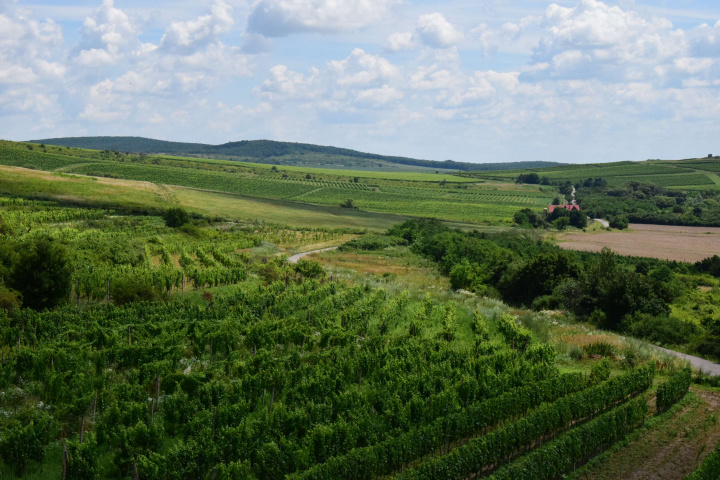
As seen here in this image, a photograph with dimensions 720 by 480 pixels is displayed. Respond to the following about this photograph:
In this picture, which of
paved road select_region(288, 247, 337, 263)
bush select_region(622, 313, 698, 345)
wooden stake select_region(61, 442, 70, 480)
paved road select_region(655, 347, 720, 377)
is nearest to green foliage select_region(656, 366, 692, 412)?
paved road select_region(655, 347, 720, 377)

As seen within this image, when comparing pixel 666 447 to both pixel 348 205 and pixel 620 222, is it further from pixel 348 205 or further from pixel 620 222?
pixel 348 205

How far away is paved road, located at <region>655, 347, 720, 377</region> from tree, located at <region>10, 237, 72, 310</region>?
3776 centimetres

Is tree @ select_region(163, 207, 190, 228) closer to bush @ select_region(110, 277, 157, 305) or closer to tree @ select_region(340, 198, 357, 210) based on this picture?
bush @ select_region(110, 277, 157, 305)

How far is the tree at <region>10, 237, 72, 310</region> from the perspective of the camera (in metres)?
39.8

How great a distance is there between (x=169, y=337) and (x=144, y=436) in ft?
35.6

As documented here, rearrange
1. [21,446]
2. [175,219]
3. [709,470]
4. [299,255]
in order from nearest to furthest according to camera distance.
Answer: [21,446], [709,470], [299,255], [175,219]

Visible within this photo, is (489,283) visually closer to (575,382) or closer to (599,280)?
(599,280)

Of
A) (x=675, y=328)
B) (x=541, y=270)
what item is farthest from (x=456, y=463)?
(x=541, y=270)

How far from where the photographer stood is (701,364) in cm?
3834

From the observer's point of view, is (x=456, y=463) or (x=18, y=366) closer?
(x=456, y=463)

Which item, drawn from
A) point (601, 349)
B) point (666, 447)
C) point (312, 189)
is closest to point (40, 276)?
point (601, 349)

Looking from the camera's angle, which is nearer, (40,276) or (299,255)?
(40,276)

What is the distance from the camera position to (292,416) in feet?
78.4

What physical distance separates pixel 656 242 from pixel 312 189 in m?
96.5
